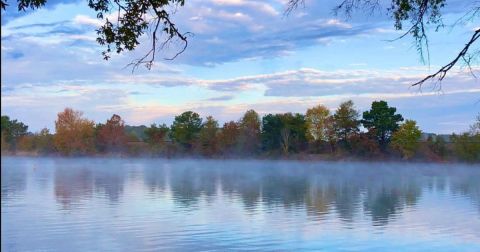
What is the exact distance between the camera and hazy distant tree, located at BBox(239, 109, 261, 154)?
79.8 metres

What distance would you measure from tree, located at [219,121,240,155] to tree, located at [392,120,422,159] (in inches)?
894

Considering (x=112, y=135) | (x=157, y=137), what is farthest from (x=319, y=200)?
(x=112, y=135)

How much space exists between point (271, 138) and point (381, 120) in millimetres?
15159

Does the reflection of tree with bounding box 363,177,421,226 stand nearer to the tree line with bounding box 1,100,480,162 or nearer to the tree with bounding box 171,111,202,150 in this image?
the tree line with bounding box 1,100,480,162

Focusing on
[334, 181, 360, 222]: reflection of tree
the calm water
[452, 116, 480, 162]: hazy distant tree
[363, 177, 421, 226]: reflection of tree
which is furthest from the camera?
[452, 116, 480, 162]: hazy distant tree

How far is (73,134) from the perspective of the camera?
293 ft

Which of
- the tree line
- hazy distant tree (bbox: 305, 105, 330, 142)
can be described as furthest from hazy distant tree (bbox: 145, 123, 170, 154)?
hazy distant tree (bbox: 305, 105, 330, 142)

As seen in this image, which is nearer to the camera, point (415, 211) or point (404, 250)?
point (404, 250)

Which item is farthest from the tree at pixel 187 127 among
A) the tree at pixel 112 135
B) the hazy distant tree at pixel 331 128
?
the hazy distant tree at pixel 331 128

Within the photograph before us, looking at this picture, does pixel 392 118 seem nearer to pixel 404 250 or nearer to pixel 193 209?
pixel 193 209

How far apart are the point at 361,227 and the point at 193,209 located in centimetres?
668

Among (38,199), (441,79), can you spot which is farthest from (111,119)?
(441,79)

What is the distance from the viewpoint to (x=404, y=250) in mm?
14062

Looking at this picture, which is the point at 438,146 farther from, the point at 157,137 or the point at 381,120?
the point at 157,137
